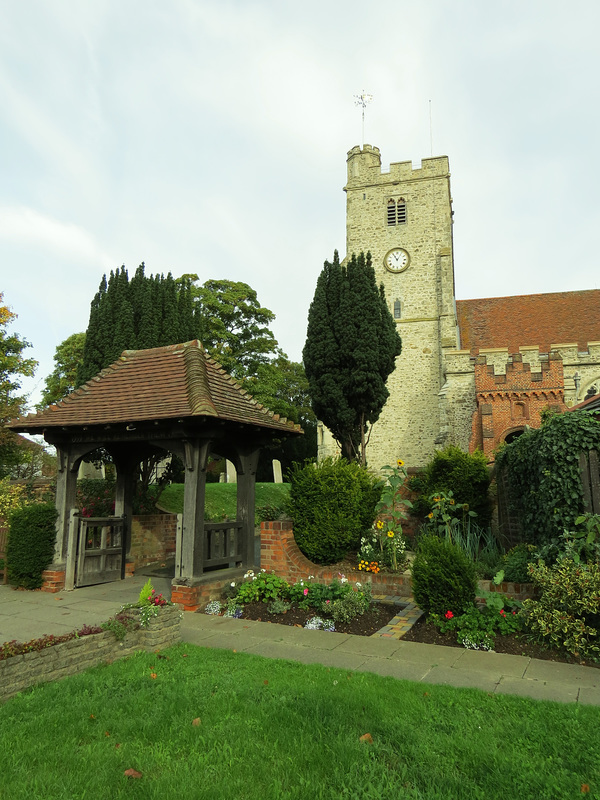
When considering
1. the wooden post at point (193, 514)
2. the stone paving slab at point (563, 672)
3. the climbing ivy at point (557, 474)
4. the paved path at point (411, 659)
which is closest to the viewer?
the paved path at point (411, 659)

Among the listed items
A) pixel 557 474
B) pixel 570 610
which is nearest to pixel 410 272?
pixel 557 474

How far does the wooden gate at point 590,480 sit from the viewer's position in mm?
6402

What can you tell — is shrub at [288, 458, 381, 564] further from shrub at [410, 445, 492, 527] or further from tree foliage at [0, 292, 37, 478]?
tree foliage at [0, 292, 37, 478]

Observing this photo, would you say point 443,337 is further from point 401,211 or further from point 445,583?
point 445,583

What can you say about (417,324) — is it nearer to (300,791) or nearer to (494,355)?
(494,355)

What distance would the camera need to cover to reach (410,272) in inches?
1091

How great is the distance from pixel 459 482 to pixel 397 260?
19273 mm

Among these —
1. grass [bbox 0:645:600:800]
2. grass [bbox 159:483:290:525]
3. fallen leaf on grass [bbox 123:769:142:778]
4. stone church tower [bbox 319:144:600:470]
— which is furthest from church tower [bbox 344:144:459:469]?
fallen leaf on grass [bbox 123:769:142:778]

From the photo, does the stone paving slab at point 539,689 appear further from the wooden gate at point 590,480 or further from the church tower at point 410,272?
the church tower at point 410,272

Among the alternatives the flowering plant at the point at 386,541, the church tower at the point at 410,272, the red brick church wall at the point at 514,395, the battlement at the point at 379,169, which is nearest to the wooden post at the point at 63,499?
the flowering plant at the point at 386,541

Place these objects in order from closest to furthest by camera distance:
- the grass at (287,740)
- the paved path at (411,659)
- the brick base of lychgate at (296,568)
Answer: the grass at (287,740), the paved path at (411,659), the brick base of lychgate at (296,568)

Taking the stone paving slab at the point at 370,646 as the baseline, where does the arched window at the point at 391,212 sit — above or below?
above

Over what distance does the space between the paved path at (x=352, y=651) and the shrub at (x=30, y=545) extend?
79 cm

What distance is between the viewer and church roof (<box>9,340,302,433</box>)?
8.25 metres
